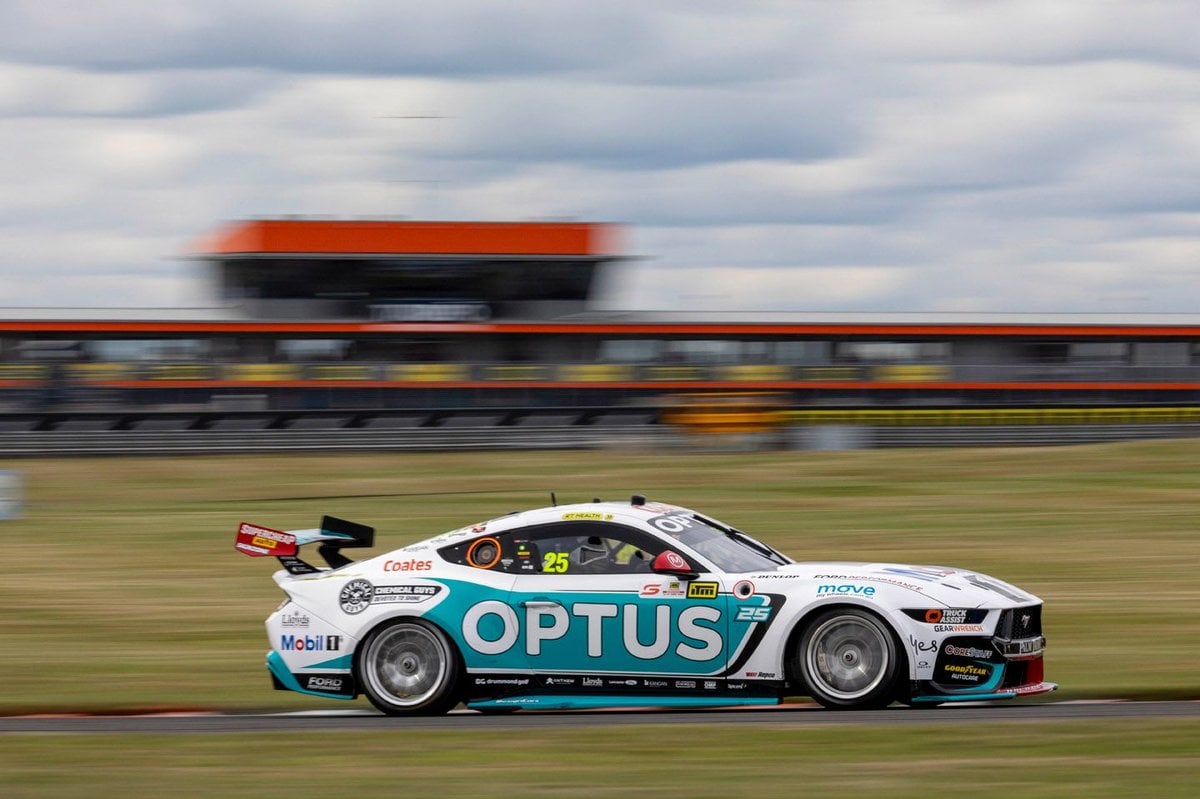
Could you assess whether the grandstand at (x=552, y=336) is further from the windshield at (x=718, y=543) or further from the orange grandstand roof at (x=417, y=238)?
the windshield at (x=718, y=543)

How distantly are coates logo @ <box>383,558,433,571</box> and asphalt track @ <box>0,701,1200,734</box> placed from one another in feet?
2.86

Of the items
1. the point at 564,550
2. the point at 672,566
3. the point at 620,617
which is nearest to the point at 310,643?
the point at 564,550

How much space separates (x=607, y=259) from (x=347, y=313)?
9655 mm

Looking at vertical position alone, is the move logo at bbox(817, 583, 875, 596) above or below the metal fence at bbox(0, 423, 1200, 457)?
below

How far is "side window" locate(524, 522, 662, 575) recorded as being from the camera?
30.8 feet

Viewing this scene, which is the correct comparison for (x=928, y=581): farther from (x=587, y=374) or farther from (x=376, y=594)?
(x=587, y=374)

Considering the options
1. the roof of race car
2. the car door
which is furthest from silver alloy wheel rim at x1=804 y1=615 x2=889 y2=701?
the roof of race car

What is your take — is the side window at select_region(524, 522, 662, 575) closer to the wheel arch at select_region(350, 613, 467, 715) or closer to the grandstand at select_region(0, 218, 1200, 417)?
the wheel arch at select_region(350, 613, 467, 715)


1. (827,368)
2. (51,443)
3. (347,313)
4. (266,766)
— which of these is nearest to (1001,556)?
(266,766)

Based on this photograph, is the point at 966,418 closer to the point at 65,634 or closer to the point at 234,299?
the point at 234,299

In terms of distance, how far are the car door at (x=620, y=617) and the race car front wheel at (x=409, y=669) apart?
493mm

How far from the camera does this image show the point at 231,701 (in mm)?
10305

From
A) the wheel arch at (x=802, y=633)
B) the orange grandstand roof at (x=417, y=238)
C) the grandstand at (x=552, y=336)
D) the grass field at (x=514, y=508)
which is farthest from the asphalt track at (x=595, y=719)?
the orange grandstand roof at (x=417, y=238)

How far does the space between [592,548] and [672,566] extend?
54 centimetres
